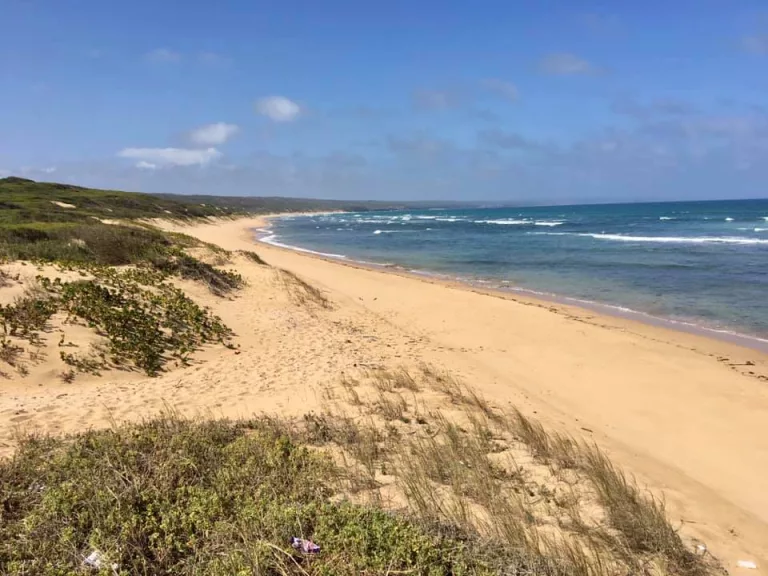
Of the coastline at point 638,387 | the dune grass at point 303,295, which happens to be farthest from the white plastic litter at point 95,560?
the dune grass at point 303,295

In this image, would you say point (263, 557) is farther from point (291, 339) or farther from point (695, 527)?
point (291, 339)

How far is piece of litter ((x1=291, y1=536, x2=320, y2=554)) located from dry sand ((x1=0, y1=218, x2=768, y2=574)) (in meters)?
3.59

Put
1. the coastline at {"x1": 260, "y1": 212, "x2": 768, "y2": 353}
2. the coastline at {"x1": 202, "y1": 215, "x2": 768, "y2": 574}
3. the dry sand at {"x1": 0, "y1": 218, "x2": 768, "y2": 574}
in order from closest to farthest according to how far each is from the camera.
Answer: the coastline at {"x1": 202, "y1": 215, "x2": 768, "y2": 574}, the dry sand at {"x1": 0, "y1": 218, "x2": 768, "y2": 574}, the coastline at {"x1": 260, "y1": 212, "x2": 768, "y2": 353}

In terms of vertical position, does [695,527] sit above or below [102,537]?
below

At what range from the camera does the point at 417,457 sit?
→ 17.4 feet

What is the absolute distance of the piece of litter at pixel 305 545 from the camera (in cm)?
338

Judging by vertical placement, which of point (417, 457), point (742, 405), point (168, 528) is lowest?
point (742, 405)

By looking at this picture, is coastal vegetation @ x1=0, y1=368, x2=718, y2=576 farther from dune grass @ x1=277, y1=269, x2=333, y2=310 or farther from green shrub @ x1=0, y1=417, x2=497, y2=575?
dune grass @ x1=277, y1=269, x2=333, y2=310

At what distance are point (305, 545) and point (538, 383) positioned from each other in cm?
731

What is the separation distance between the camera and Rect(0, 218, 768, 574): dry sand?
607 cm

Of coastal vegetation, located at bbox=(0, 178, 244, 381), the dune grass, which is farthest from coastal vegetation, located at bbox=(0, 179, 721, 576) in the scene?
the dune grass

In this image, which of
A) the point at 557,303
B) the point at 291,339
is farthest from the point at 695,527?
the point at 557,303

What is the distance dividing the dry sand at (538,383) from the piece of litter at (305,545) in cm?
359

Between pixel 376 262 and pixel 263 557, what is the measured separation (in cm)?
2840
